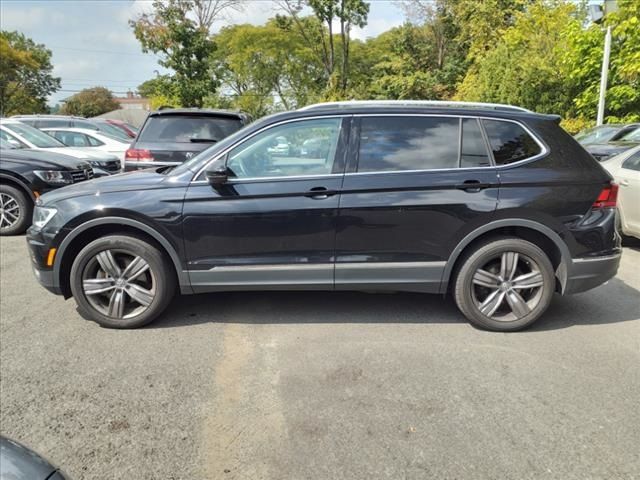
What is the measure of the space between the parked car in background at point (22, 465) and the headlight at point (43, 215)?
2.79 metres

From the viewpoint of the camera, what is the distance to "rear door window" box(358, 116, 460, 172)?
386 centimetres

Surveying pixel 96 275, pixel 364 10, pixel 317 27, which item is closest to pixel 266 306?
pixel 96 275

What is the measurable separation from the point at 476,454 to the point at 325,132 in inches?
99.0

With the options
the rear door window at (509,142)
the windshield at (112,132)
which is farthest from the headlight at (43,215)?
the windshield at (112,132)

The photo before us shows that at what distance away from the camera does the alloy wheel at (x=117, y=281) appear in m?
3.97

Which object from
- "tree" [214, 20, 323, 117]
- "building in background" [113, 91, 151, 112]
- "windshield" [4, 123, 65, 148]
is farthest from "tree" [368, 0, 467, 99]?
"building in background" [113, 91, 151, 112]

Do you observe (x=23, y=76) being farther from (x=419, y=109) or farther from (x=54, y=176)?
(x=419, y=109)

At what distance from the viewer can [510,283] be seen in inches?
155

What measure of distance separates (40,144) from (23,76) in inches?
1893

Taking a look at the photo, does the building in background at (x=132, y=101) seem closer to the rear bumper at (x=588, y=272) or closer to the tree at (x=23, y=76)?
the tree at (x=23, y=76)

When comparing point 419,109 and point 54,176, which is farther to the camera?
point 54,176

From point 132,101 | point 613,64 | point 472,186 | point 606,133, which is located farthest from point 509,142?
point 132,101

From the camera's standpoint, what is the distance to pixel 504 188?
380cm

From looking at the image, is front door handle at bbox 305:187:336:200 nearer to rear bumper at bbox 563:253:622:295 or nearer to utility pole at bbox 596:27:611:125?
rear bumper at bbox 563:253:622:295
